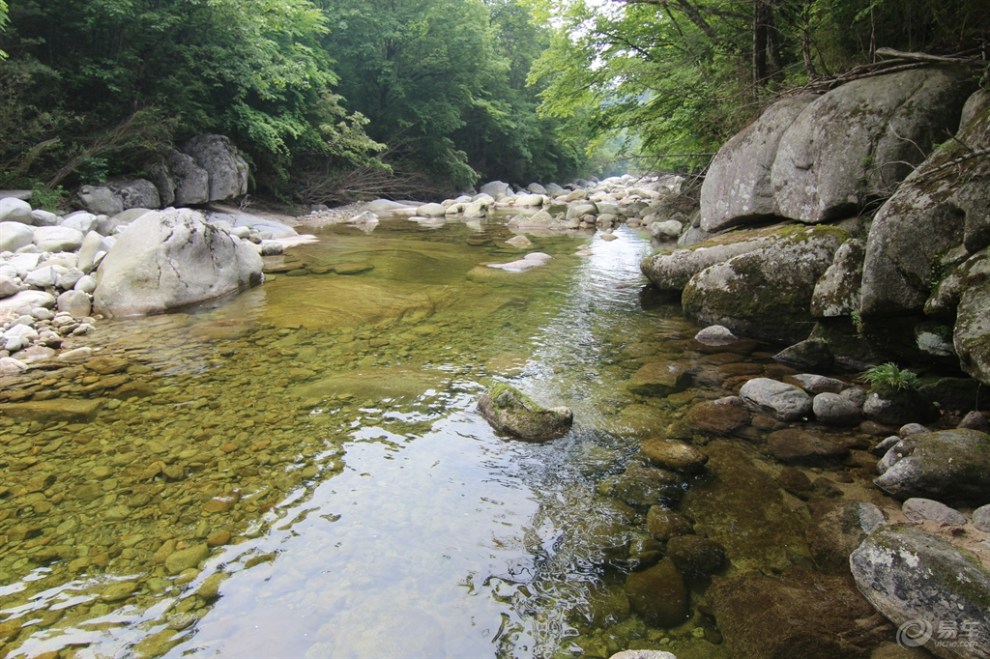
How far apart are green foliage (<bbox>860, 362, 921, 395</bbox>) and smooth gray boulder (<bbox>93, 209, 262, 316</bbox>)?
7.98 meters

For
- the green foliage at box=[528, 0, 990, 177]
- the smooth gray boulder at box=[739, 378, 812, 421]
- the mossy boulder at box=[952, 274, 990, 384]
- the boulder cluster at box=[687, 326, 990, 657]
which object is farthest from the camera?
the green foliage at box=[528, 0, 990, 177]

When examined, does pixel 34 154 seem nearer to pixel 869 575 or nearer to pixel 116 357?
pixel 116 357

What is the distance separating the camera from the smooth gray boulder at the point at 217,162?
15969mm

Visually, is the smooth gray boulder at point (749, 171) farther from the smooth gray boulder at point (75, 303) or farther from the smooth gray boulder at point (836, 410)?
the smooth gray boulder at point (75, 303)

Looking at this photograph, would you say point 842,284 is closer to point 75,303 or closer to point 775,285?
point 775,285

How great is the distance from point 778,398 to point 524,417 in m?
2.06

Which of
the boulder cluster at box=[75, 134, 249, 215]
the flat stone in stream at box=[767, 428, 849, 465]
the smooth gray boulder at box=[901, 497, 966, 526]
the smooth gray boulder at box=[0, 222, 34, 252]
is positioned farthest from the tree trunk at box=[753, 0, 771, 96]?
the boulder cluster at box=[75, 134, 249, 215]

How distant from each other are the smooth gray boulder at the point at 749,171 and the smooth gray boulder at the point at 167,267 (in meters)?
7.46

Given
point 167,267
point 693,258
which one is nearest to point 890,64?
point 693,258

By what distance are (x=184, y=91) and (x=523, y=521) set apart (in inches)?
633

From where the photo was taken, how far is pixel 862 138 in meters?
5.60

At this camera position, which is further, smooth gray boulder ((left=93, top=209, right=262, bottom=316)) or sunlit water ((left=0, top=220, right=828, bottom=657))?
smooth gray boulder ((left=93, top=209, right=262, bottom=316))

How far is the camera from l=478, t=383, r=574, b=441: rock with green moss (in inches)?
159

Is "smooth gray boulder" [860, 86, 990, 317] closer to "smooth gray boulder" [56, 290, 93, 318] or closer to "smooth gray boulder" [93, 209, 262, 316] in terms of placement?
"smooth gray boulder" [93, 209, 262, 316]
